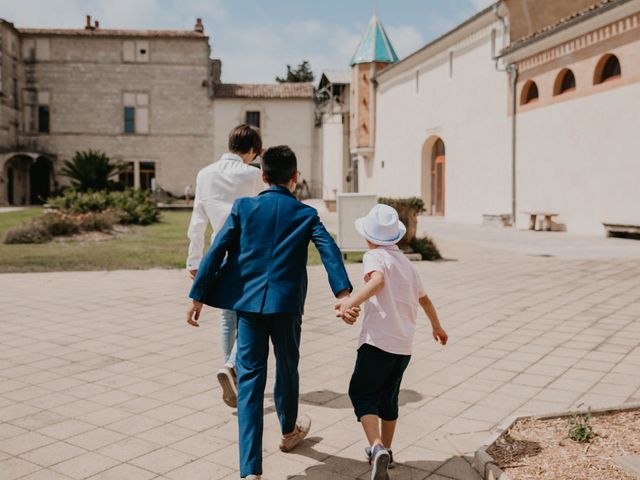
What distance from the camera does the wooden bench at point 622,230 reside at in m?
16.6

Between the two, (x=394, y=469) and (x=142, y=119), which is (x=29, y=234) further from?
(x=142, y=119)

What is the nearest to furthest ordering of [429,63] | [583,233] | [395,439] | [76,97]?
[395,439] → [583,233] → [429,63] → [76,97]

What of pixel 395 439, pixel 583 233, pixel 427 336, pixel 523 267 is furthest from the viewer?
pixel 583 233

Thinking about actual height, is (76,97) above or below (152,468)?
above

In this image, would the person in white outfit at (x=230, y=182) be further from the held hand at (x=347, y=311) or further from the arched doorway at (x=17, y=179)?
the arched doorway at (x=17, y=179)

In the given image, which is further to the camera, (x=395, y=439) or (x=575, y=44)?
(x=575, y=44)

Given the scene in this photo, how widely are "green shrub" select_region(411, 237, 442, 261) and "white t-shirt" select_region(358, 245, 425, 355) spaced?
9548mm

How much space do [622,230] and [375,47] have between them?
2136 centimetres

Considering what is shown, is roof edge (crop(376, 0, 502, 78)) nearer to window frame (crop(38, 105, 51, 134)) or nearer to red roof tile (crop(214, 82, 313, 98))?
red roof tile (crop(214, 82, 313, 98))

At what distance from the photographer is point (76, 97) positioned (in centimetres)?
4244

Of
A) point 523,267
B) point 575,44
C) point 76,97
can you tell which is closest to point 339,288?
point 523,267

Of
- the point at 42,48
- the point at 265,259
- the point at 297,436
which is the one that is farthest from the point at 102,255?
the point at 42,48

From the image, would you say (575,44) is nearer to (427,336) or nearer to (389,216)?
(427,336)

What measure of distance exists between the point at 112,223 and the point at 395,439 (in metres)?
16.6
